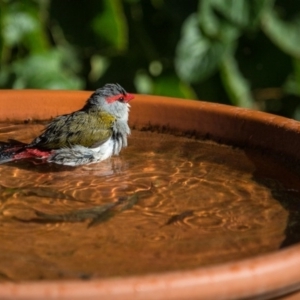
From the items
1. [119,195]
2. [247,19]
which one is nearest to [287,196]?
[119,195]

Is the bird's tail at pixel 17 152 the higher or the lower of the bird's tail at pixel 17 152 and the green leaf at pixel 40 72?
the lower

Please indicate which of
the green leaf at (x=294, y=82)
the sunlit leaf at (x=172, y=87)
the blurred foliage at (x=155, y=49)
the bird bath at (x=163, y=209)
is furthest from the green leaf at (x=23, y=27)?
the green leaf at (x=294, y=82)

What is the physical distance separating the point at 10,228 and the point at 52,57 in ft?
6.87

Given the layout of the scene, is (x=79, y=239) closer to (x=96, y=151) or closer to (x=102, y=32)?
(x=96, y=151)

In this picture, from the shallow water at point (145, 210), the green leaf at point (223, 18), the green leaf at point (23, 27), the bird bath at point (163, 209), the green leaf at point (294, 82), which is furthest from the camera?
the green leaf at point (294, 82)

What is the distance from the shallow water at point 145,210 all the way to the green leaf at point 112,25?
123 centimetres

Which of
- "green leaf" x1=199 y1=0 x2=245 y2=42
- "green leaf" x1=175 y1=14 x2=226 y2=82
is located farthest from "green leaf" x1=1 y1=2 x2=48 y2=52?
"green leaf" x1=199 y1=0 x2=245 y2=42

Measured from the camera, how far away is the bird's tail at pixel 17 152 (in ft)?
8.43

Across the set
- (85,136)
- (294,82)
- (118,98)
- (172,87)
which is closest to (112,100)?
(118,98)

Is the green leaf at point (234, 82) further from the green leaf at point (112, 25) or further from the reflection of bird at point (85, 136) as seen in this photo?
the reflection of bird at point (85, 136)

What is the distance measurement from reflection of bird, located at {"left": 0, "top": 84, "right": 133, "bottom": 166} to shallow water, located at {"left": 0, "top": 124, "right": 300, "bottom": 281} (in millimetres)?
49

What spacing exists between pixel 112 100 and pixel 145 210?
3.45 ft

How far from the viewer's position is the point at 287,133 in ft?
7.99

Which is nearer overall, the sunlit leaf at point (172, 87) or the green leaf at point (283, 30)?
the green leaf at point (283, 30)
